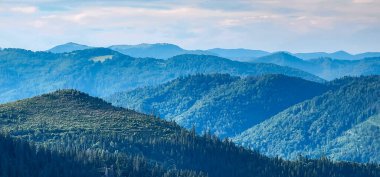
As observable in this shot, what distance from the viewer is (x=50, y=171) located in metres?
194

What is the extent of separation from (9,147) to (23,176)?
19.6 metres

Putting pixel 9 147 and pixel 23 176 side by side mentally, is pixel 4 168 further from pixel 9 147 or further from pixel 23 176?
pixel 9 147

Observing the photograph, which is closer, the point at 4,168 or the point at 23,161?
the point at 4,168

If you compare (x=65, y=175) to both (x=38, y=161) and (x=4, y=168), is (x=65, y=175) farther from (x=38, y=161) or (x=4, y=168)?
(x=4, y=168)

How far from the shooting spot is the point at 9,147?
19950 centimetres

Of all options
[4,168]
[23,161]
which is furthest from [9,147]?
[4,168]

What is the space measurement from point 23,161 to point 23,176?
12.1 metres

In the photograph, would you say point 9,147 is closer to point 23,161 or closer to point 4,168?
point 23,161

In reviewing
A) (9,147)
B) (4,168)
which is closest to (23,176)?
(4,168)

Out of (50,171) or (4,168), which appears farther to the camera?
(50,171)

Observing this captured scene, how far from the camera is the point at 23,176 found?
182 m

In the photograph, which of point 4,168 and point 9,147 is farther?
point 9,147

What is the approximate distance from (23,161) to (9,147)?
8178 mm

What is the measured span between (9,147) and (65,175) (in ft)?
56.0
